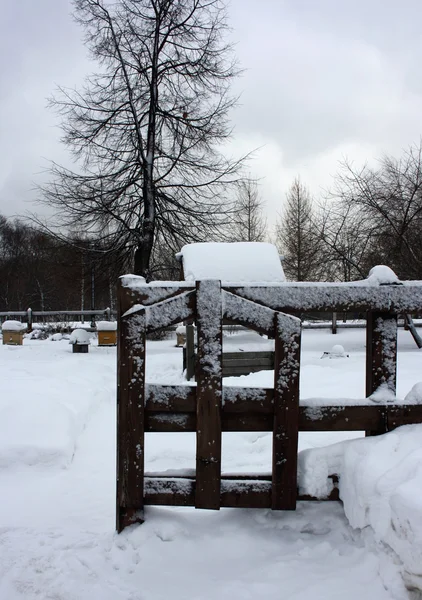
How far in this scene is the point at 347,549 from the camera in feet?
7.54

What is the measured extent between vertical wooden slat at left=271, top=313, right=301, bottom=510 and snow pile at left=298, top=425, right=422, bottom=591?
12 cm

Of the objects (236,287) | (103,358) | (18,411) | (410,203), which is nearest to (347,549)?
(236,287)

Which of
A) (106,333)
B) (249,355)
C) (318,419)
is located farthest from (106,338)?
(318,419)

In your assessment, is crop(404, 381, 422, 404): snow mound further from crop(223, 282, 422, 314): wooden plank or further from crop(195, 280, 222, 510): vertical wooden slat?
crop(195, 280, 222, 510): vertical wooden slat

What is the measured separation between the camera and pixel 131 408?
2.48 meters

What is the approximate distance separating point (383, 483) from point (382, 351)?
715 millimetres

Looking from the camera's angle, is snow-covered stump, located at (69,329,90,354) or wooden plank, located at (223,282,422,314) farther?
snow-covered stump, located at (69,329,90,354)

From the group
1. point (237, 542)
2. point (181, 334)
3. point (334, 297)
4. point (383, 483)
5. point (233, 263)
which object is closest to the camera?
point (383, 483)

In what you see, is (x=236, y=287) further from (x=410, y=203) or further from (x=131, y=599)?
(x=410, y=203)

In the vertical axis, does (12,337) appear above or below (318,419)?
below

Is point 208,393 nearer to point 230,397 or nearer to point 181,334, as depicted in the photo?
point 230,397

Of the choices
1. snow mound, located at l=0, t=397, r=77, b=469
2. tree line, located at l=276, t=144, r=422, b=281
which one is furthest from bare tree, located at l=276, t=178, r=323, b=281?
snow mound, located at l=0, t=397, r=77, b=469

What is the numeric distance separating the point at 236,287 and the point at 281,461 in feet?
3.15

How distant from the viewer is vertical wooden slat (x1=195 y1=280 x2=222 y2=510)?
8.09 ft
